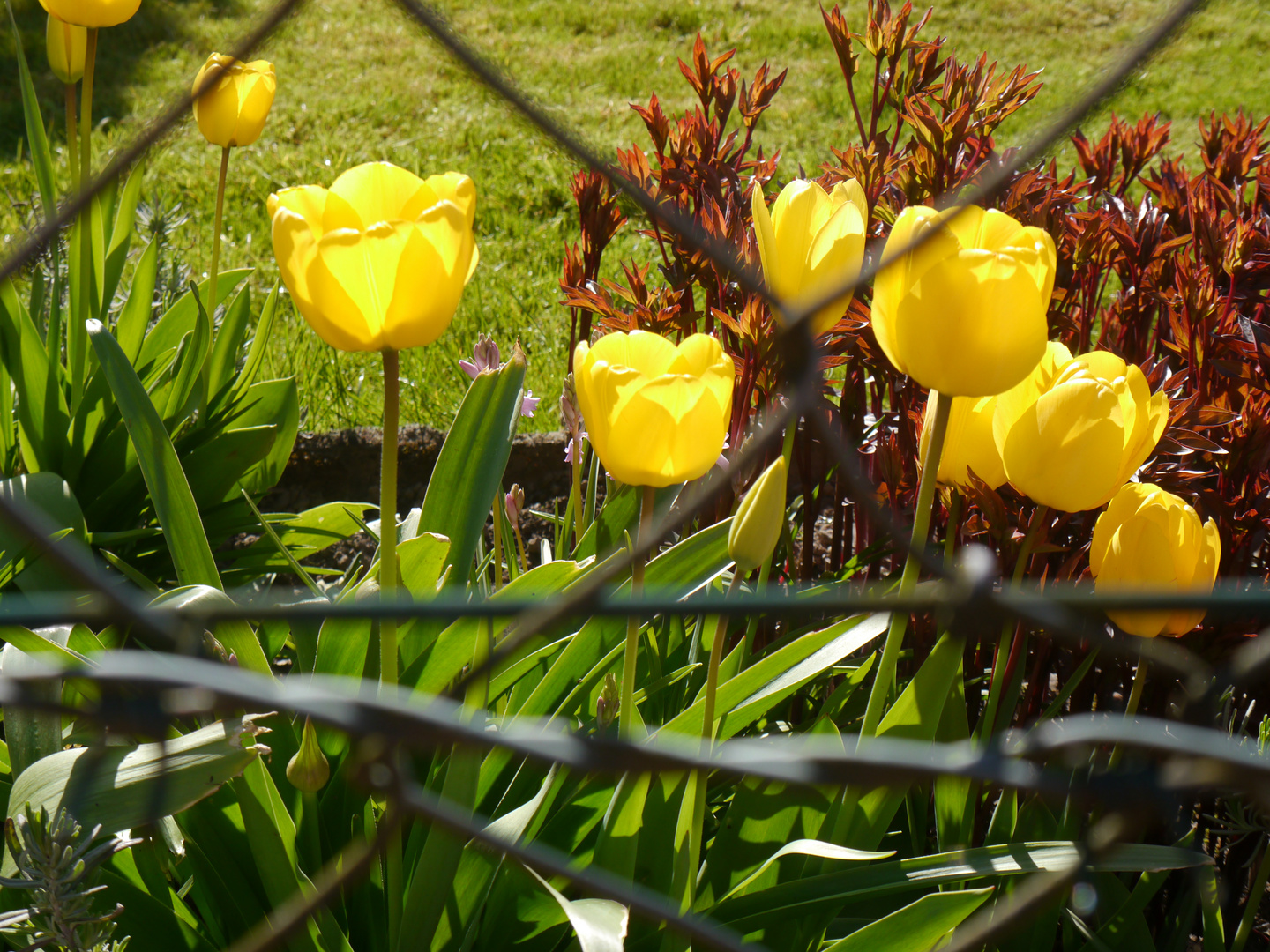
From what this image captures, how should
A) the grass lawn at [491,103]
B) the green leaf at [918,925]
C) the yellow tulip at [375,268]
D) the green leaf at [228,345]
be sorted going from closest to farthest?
the yellow tulip at [375,268] → the green leaf at [918,925] → the green leaf at [228,345] → the grass lawn at [491,103]

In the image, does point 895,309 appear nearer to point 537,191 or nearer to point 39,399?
point 39,399

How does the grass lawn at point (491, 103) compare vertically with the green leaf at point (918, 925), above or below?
above

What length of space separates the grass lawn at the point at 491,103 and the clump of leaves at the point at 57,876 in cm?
173

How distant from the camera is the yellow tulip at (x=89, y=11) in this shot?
4.42 ft

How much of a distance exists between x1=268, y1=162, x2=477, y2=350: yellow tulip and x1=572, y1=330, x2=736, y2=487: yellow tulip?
136 mm

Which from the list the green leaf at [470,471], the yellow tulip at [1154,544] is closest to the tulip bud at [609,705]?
the green leaf at [470,471]

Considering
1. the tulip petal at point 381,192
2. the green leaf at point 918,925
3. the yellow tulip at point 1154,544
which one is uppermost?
the tulip petal at point 381,192

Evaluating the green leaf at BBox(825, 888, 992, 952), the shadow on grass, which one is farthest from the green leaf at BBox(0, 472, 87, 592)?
the shadow on grass

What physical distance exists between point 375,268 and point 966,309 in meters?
0.39

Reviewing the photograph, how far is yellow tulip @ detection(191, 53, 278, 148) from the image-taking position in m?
1.46

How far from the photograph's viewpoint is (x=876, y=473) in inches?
52.7

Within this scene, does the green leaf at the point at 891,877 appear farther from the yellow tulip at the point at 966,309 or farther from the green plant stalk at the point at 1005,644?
the yellow tulip at the point at 966,309

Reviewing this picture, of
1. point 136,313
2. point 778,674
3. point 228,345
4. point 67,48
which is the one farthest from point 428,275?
point 136,313

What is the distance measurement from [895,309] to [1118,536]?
12.2 inches
